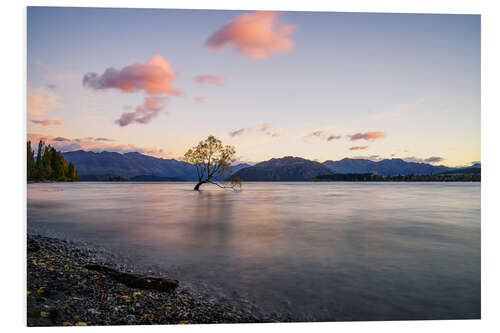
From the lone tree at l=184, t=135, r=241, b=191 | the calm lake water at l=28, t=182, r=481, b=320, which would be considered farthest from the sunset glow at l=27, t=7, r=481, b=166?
the lone tree at l=184, t=135, r=241, b=191

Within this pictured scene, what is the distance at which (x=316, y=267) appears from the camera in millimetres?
6824

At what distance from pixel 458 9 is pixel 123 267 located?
461 inches

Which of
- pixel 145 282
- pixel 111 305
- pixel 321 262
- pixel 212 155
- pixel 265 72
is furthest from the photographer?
pixel 212 155

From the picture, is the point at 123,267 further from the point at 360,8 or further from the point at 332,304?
the point at 360,8

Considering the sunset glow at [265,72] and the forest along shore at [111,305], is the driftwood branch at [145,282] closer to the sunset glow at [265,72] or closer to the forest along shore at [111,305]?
the forest along shore at [111,305]

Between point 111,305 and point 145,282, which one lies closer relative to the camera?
point 111,305

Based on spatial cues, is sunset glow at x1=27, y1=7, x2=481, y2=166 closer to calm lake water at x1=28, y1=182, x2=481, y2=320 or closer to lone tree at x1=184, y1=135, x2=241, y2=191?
calm lake water at x1=28, y1=182, x2=481, y2=320

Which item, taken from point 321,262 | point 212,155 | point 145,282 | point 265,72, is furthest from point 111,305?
point 212,155

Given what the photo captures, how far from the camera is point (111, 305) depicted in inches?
183

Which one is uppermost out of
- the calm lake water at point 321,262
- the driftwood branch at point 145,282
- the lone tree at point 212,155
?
the lone tree at point 212,155

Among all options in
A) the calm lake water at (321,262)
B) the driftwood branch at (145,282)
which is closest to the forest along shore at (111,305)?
the driftwood branch at (145,282)

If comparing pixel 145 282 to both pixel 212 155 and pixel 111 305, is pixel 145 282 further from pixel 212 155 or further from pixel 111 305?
pixel 212 155

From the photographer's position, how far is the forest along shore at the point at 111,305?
4.53m
